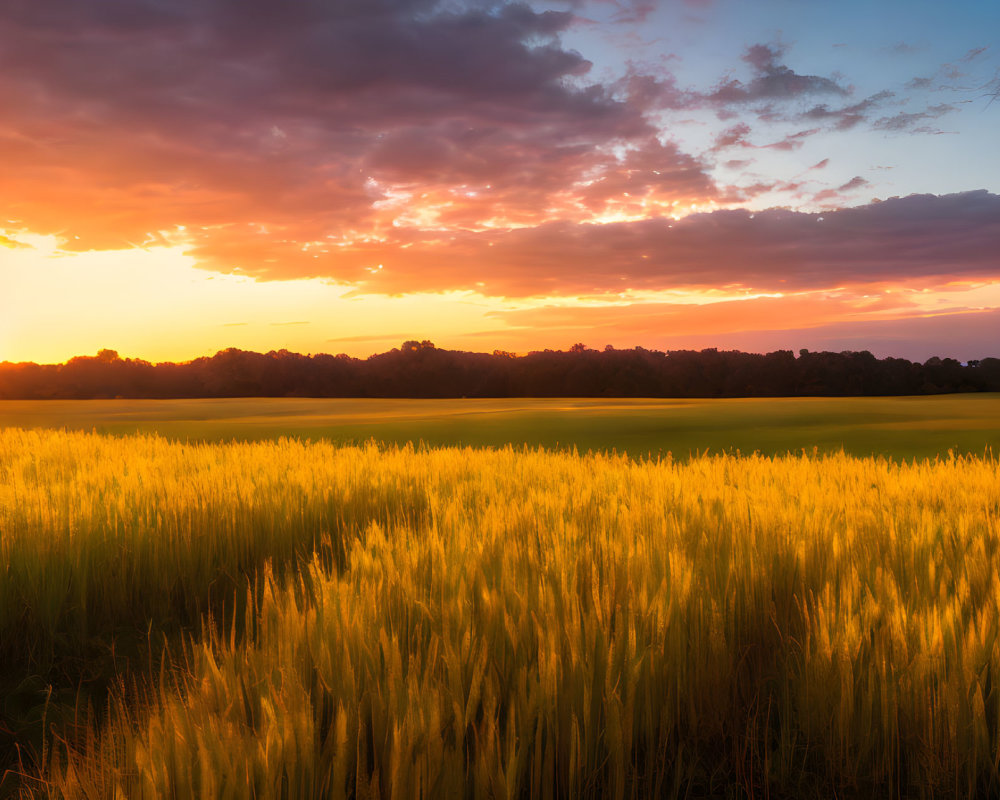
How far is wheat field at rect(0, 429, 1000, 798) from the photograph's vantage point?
5.61ft

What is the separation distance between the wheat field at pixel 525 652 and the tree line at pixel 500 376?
1349 inches

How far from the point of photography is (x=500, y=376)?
39875 millimetres

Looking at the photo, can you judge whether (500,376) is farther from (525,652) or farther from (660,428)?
(525,652)

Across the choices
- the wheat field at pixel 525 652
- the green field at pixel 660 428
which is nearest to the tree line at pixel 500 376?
the green field at pixel 660 428

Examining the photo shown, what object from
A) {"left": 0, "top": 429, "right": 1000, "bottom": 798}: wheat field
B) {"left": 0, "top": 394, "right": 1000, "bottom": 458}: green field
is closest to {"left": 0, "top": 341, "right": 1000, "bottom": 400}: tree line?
{"left": 0, "top": 394, "right": 1000, "bottom": 458}: green field

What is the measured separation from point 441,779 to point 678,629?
1.11 meters

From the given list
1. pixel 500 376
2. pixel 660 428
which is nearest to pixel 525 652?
pixel 660 428

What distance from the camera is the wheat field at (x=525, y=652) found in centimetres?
171

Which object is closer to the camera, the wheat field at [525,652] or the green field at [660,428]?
the wheat field at [525,652]

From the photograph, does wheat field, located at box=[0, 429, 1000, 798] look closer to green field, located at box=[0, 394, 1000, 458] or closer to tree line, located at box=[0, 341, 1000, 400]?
green field, located at box=[0, 394, 1000, 458]

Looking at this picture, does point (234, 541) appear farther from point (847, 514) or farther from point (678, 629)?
point (847, 514)

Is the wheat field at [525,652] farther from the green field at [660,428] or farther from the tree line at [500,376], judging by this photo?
the tree line at [500,376]

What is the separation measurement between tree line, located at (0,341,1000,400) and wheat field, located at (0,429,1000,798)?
112 ft

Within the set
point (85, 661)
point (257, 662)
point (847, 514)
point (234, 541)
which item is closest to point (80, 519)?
point (234, 541)
